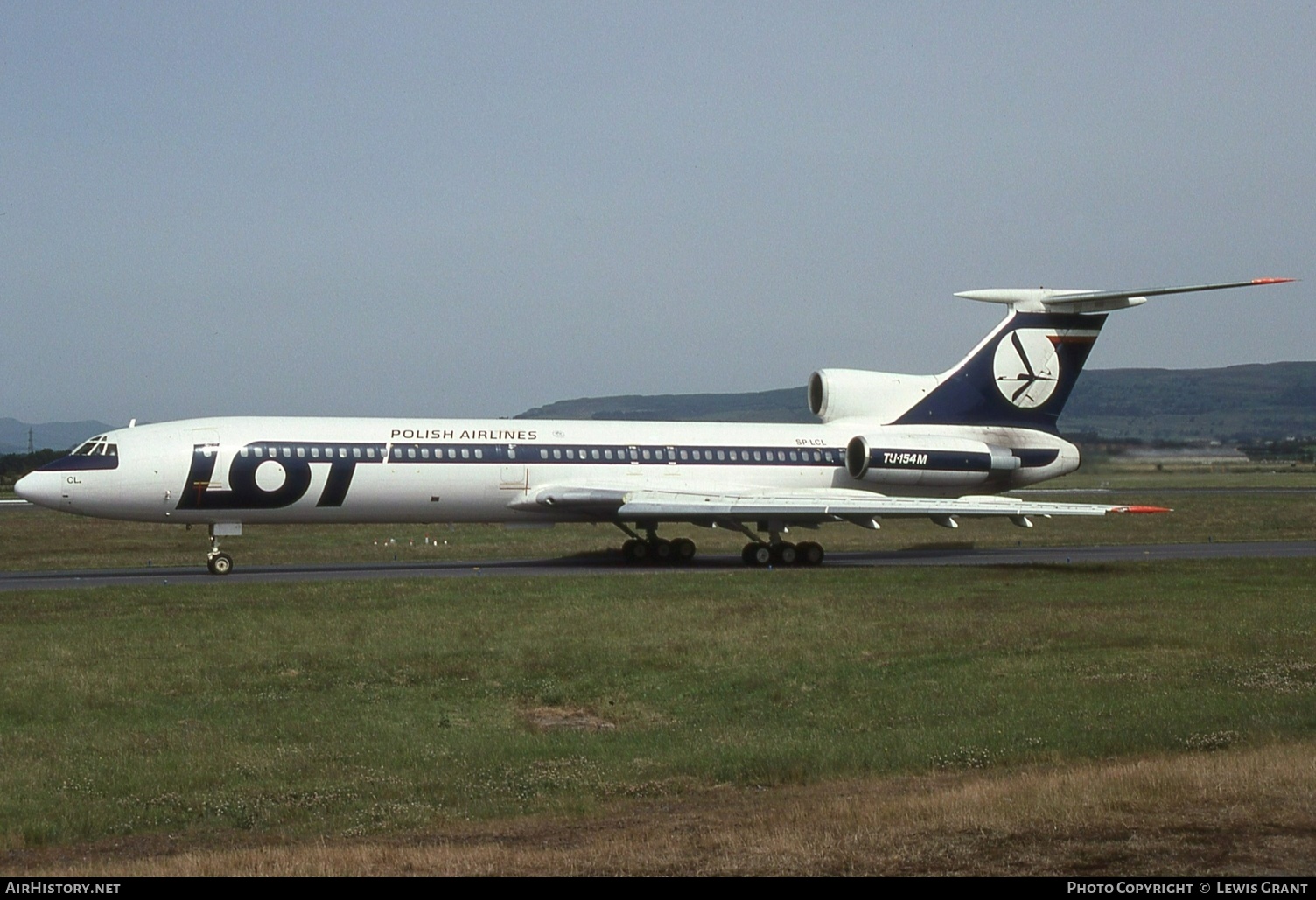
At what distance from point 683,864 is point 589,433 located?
1022 inches

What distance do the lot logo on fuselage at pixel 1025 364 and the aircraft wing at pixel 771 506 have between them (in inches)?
198

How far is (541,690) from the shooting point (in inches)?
704

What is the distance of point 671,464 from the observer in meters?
34.9

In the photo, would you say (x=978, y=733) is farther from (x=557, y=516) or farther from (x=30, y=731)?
(x=557, y=516)

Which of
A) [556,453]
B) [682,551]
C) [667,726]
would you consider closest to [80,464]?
[556,453]

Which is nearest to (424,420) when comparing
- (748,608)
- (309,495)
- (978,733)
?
(309,495)

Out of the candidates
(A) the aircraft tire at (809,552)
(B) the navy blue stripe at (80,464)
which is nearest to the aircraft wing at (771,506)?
(A) the aircraft tire at (809,552)

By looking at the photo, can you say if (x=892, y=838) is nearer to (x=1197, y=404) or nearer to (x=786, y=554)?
(x=786, y=554)

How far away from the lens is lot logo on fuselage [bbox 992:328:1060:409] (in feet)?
122

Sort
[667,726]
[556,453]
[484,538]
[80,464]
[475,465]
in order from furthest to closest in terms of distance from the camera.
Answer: [484,538]
[556,453]
[475,465]
[80,464]
[667,726]

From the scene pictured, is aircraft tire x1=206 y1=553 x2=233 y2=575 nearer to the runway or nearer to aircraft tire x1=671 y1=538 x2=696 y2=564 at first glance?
the runway

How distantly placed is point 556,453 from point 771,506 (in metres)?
5.78

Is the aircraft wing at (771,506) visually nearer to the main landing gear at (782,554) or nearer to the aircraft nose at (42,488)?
the main landing gear at (782,554)

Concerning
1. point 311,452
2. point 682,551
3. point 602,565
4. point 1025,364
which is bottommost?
point 602,565
